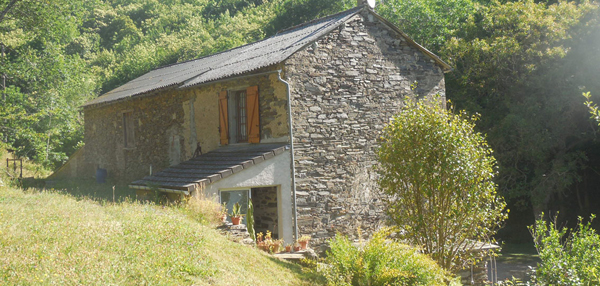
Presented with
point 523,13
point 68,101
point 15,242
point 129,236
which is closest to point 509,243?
point 523,13

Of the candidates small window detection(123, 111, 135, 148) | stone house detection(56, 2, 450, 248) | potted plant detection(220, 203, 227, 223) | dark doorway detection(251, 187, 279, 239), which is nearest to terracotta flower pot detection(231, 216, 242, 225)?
potted plant detection(220, 203, 227, 223)

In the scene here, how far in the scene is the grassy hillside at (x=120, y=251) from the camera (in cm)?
666

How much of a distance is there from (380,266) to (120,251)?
4119 millimetres

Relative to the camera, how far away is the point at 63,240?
7.66 metres

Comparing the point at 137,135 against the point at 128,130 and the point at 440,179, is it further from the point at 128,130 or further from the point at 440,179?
the point at 440,179

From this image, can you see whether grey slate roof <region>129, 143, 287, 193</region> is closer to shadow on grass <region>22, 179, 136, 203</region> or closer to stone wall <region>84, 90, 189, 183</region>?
stone wall <region>84, 90, 189, 183</region>

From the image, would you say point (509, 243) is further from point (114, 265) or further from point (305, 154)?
point (114, 265)

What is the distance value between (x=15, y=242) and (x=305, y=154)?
6.75 m

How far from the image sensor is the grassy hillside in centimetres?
666

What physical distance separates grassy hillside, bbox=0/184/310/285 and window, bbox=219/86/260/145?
3.50 metres

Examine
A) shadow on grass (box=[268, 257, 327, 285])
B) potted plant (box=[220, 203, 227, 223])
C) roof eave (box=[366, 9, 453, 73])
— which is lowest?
shadow on grass (box=[268, 257, 327, 285])

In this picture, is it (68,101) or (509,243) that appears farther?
(68,101)

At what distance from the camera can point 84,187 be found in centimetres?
1753

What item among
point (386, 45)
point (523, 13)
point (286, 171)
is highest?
point (523, 13)
